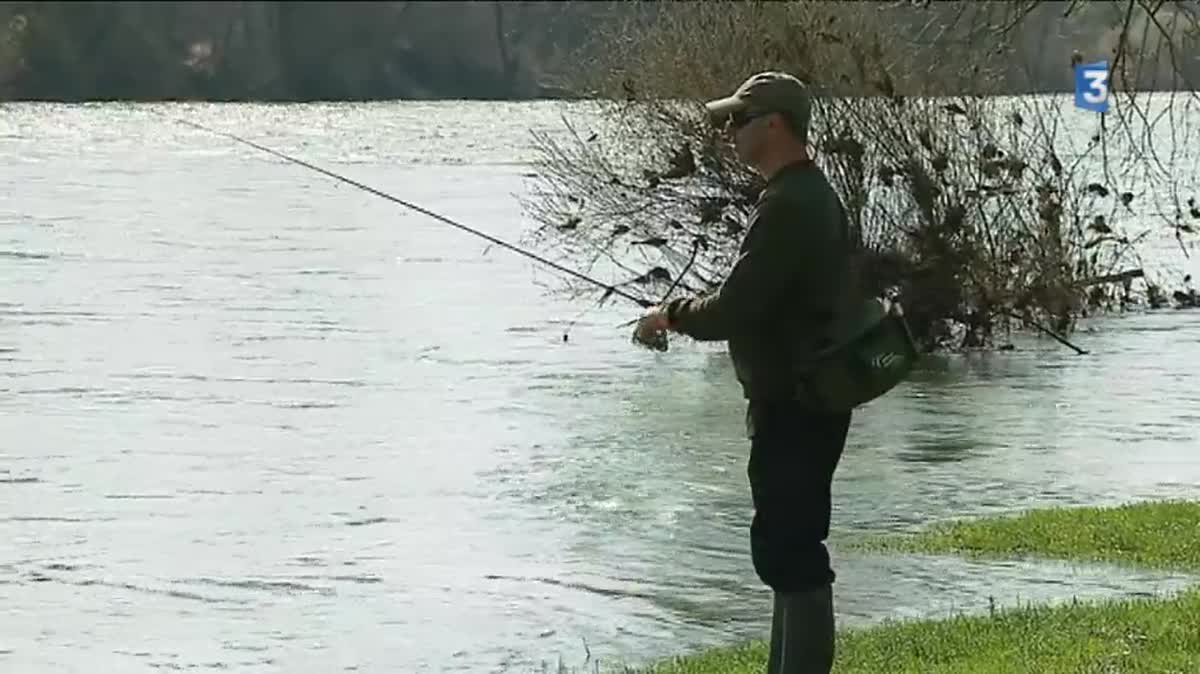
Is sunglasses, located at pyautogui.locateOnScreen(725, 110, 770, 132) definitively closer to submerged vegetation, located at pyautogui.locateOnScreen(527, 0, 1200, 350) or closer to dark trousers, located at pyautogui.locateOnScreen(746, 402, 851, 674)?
dark trousers, located at pyautogui.locateOnScreen(746, 402, 851, 674)

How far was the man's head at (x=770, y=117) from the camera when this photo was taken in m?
6.67

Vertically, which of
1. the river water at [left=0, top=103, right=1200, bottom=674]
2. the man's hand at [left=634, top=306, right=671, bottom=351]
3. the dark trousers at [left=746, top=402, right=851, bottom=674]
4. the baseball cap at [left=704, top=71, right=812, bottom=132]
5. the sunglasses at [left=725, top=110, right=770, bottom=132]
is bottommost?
the river water at [left=0, top=103, right=1200, bottom=674]

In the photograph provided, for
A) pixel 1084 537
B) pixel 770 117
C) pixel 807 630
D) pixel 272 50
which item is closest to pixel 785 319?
pixel 770 117

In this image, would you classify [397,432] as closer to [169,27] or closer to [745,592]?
[745,592]

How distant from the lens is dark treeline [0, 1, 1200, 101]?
84688mm

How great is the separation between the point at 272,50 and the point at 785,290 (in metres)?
88.2

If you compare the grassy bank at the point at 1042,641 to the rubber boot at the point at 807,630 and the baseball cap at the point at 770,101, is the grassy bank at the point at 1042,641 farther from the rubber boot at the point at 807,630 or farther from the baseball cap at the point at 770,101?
the baseball cap at the point at 770,101

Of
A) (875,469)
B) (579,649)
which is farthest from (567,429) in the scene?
(579,649)

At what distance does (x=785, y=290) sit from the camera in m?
6.62

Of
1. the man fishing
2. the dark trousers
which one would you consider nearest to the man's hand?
the man fishing

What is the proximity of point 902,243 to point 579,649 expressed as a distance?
13304mm

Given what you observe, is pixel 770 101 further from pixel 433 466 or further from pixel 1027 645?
pixel 433 466

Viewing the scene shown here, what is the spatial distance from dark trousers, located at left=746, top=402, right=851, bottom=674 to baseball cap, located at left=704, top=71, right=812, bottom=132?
0.76 m

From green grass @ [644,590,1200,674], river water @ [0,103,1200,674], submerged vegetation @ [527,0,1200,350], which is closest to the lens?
green grass @ [644,590,1200,674]
